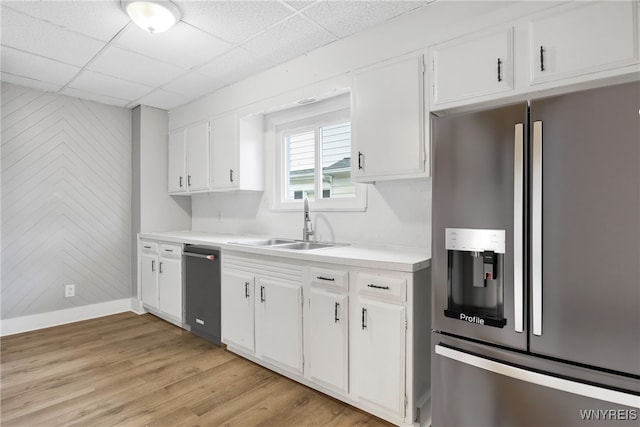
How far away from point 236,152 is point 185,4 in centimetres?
145

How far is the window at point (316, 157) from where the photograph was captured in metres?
2.91

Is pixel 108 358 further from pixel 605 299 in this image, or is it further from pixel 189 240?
pixel 605 299

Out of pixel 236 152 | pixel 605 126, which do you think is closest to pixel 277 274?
pixel 236 152

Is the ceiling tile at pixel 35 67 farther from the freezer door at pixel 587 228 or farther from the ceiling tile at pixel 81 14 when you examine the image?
the freezer door at pixel 587 228

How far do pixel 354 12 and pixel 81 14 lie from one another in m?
1.76

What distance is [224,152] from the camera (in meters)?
3.50

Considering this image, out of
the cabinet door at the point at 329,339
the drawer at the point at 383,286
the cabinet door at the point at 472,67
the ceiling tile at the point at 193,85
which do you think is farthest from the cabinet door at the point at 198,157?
the cabinet door at the point at 472,67

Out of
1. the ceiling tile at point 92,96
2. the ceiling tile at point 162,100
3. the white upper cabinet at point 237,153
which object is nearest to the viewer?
the white upper cabinet at point 237,153

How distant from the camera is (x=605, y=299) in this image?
1.22 metres

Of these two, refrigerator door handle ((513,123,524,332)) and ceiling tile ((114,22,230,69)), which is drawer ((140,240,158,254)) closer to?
ceiling tile ((114,22,230,69))

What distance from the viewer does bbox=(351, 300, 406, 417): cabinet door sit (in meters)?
1.81

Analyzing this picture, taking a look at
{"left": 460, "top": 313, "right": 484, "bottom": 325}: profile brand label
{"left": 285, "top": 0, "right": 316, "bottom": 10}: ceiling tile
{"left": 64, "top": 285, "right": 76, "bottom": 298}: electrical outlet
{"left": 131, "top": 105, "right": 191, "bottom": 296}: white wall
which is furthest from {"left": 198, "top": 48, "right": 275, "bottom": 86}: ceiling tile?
{"left": 64, "top": 285, "right": 76, "bottom": 298}: electrical outlet

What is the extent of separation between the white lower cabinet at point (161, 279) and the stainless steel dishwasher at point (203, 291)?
16 centimetres

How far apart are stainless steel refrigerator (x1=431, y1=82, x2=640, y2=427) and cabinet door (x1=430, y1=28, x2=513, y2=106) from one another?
0.45 m
